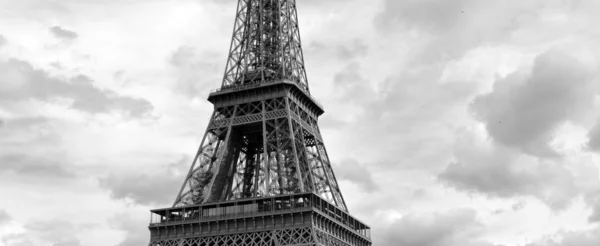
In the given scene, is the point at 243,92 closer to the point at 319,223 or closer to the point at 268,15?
the point at 268,15

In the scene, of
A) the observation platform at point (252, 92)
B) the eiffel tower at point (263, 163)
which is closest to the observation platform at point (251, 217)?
the eiffel tower at point (263, 163)

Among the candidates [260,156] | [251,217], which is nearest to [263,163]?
[260,156]

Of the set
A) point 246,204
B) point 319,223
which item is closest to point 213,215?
point 246,204

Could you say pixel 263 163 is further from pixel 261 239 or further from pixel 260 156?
pixel 261 239

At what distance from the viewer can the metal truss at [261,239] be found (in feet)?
295

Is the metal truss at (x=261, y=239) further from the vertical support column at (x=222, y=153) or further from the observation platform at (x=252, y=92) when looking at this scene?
the observation platform at (x=252, y=92)

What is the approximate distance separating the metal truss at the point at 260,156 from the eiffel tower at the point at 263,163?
4.5 inches

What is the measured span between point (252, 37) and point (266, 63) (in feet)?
13.3

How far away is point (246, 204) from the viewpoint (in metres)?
93.9

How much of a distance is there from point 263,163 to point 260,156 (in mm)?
3237

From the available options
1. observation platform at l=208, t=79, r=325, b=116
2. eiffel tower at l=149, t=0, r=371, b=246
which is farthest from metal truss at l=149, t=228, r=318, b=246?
observation platform at l=208, t=79, r=325, b=116

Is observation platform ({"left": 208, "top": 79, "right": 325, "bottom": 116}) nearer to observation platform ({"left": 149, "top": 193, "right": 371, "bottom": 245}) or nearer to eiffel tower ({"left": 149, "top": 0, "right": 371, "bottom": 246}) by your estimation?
eiffel tower ({"left": 149, "top": 0, "right": 371, "bottom": 246})

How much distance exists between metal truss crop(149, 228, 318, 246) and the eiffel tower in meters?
0.10

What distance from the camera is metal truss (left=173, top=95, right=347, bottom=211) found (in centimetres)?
9775
